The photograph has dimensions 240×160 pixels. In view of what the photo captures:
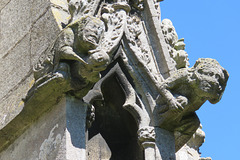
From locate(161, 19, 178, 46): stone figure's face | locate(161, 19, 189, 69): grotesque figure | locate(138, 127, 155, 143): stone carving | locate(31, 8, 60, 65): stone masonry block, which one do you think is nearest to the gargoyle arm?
locate(138, 127, 155, 143): stone carving

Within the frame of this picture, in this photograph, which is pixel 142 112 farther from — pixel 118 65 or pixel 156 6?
pixel 156 6

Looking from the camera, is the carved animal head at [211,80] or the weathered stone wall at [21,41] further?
the weathered stone wall at [21,41]

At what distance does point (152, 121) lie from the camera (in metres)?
8.41

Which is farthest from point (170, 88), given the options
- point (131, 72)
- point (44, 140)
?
point (44, 140)

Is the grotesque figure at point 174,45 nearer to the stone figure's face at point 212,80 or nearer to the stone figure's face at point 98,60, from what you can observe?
the stone figure's face at point 212,80

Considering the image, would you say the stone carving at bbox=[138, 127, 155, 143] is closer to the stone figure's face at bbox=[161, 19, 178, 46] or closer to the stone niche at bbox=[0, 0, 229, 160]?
the stone niche at bbox=[0, 0, 229, 160]

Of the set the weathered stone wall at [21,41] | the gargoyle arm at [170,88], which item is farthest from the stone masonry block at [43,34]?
the gargoyle arm at [170,88]

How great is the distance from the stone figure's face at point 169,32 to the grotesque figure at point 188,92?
28.1 inches

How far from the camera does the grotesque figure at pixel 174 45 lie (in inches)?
357

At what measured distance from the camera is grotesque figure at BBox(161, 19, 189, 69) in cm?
906

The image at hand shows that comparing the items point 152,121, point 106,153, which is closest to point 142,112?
point 152,121

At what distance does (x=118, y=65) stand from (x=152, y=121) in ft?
2.02

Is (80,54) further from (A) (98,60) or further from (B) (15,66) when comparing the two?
(B) (15,66)

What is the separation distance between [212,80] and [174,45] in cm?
116
